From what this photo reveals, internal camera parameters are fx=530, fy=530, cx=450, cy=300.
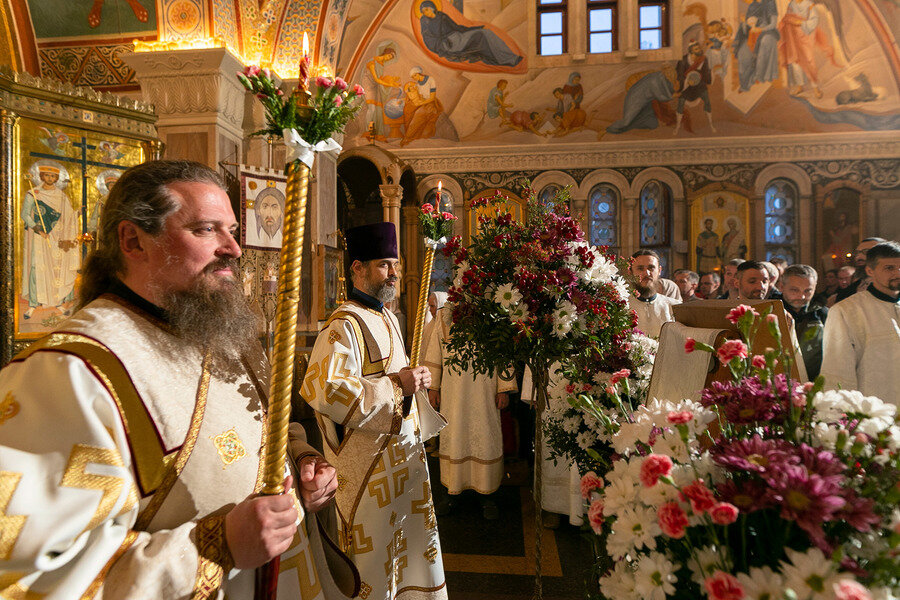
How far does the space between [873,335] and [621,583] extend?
3.30 metres

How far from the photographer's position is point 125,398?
1.04m

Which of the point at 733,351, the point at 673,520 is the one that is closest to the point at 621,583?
the point at 673,520

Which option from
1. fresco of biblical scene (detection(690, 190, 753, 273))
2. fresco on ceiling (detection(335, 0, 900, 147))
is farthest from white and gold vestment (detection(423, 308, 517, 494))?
fresco of biblical scene (detection(690, 190, 753, 273))

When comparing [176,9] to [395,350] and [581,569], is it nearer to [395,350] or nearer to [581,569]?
[395,350]

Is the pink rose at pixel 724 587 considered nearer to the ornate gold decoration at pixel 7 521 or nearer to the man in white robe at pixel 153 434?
the man in white robe at pixel 153 434

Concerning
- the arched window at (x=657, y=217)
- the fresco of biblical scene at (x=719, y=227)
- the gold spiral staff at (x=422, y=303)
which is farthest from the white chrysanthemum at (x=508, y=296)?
the fresco of biblical scene at (x=719, y=227)

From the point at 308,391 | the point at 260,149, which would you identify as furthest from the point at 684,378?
the point at 260,149

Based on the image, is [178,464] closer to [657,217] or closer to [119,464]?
[119,464]

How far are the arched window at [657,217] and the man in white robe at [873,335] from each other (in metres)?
7.86

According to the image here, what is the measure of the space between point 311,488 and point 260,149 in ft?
15.7

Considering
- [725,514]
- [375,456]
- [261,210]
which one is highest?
[261,210]

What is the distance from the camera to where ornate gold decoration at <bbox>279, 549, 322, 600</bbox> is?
52.2 inches

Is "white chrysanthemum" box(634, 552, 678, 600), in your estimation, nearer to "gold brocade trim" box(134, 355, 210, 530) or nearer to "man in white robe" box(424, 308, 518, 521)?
"gold brocade trim" box(134, 355, 210, 530)

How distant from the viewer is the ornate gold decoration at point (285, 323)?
0.97 metres
